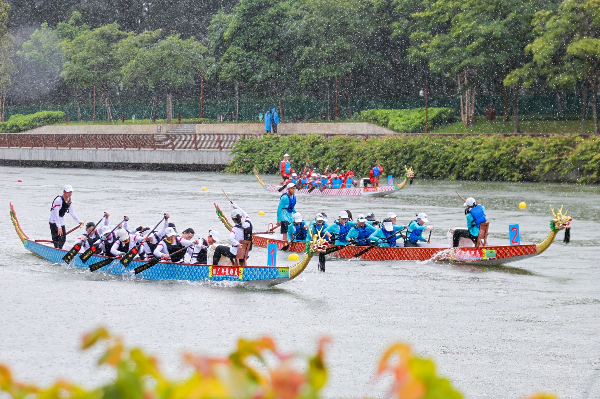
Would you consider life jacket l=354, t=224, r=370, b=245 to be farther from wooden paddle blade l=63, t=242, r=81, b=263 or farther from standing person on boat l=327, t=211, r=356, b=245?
wooden paddle blade l=63, t=242, r=81, b=263

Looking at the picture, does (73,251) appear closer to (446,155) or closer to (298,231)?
(298,231)

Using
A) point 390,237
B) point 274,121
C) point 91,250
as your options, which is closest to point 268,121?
point 274,121

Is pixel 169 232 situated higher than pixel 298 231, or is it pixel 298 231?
pixel 169 232

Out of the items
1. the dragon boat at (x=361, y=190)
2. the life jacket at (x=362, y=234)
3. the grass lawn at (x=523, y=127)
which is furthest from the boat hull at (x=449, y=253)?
the grass lawn at (x=523, y=127)

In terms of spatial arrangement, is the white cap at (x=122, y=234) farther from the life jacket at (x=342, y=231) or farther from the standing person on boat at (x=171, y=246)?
the life jacket at (x=342, y=231)

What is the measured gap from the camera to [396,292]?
1700cm

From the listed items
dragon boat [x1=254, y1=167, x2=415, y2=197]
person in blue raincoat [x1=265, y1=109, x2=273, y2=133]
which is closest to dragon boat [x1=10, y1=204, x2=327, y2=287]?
dragon boat [x1=254, y1=167, x2=415, y2=197]

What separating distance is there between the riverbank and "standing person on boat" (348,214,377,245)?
875 inches

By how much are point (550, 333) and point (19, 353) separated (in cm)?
864

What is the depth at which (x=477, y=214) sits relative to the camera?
19422mm

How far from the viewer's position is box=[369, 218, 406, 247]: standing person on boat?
20.2 meters

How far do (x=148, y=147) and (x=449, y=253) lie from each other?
124 ft

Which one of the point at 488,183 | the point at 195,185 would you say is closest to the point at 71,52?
the point at 195,185

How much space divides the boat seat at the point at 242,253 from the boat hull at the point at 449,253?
219cm
